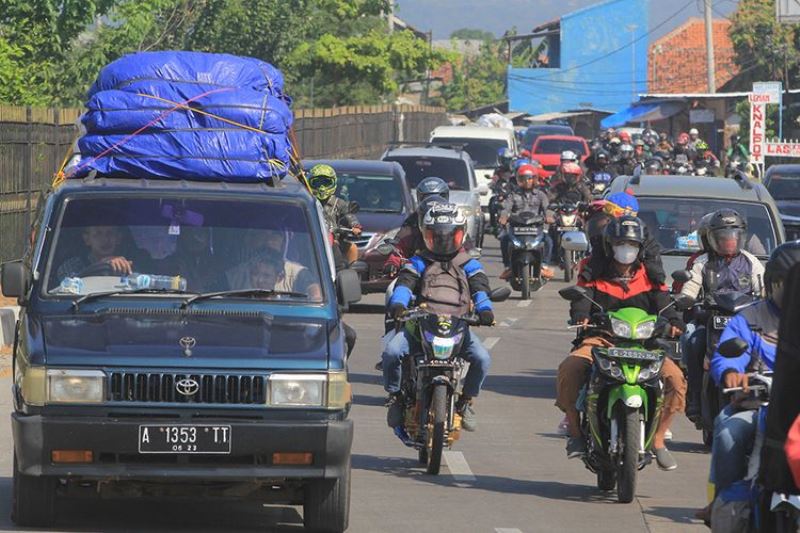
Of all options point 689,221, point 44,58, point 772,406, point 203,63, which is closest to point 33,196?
point 44,58

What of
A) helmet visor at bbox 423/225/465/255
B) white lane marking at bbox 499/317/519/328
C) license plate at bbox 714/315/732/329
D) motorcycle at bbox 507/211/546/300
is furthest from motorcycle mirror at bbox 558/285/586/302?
motorcycle at bbox 507/211/546/300

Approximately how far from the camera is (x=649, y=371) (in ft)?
33.4

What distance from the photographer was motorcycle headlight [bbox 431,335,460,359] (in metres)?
11.1

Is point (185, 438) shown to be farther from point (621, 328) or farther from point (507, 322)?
point (507, 322)

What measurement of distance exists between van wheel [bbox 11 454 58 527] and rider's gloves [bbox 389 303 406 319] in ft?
9.96

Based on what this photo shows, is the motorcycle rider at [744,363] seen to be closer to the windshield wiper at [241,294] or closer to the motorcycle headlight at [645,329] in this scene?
the motorcycle headlight at [645,329]

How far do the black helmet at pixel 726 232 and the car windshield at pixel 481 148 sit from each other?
29.0 meters

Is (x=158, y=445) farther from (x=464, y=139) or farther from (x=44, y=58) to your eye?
(x=464, y=139)

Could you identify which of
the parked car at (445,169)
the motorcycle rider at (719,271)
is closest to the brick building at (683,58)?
the parked car at (445,169)

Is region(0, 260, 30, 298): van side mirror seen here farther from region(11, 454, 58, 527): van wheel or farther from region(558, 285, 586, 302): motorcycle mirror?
region(558, 285, 586, 302): motorcycle mirror

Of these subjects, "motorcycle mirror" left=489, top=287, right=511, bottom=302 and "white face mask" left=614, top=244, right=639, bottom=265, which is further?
"motorcycle mirror" left=489, top=287, right=511, bottom=302

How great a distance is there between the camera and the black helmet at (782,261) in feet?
23.0

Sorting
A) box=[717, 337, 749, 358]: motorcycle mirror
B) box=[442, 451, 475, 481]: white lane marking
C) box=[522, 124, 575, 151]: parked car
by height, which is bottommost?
box=[442, 451, 475, 481]: white lane marking

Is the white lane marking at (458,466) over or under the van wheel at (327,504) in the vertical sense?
under
